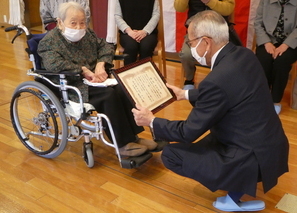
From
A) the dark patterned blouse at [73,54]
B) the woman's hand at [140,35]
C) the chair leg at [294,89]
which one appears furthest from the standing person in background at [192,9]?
the dark patterned blouse at [73,54]

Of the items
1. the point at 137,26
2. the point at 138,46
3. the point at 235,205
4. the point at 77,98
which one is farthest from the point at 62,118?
the point at 137,26

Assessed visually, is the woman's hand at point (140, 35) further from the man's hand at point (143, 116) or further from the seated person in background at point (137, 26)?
the man's hand at point (143, 116)

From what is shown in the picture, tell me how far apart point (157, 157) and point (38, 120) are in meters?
0.83

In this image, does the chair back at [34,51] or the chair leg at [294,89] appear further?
the chair leg at [294,89]

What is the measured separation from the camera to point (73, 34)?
7.49ft

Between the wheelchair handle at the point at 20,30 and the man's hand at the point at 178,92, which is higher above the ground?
the wheelchair handle at the point at 20,30

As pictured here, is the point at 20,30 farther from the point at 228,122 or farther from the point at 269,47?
the point at 269,47

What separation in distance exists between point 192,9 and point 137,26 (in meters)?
0.55

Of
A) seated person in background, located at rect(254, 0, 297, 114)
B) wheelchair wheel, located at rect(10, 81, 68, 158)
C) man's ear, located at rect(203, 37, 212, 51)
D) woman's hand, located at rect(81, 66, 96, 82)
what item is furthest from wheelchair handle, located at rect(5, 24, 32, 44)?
seated person in background, located at rect(254, 0, 297, 114)

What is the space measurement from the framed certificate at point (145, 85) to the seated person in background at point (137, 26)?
1.27 m

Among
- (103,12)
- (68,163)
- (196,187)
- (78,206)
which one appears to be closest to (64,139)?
(68,163)

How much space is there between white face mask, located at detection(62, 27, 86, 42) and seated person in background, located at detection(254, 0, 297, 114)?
5.39 feet

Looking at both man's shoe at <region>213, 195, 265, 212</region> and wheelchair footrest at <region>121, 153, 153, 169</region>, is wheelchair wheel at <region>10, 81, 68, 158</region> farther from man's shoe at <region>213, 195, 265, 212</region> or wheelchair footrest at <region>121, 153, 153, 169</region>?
man's shoe at <region>213, 195, 265, 212</region>

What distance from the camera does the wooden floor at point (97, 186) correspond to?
6.50 feet
